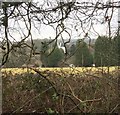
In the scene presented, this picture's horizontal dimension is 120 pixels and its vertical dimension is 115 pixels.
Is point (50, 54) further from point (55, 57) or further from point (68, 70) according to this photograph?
point (68, 70)

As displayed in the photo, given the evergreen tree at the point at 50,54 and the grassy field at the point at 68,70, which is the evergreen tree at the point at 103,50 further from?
the evergreen tree at the point at 50,54

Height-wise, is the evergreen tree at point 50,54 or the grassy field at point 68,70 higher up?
the evergreen tree at point 50,54

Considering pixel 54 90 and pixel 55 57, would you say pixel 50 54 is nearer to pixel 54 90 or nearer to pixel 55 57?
pixel 55 57

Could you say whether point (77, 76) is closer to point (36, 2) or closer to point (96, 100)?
point (96, 100)

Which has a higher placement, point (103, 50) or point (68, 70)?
point (103, 50)

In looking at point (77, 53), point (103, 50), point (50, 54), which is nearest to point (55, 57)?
point (50, 54)

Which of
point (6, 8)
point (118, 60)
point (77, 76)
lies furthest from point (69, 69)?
point (6, 8)

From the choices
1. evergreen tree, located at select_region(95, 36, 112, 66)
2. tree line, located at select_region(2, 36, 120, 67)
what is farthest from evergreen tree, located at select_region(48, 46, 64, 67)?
evergreen tree, located at select_region(95, 36, 112, 66)

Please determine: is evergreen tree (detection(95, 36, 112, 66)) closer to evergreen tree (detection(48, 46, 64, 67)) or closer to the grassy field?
the grassy field

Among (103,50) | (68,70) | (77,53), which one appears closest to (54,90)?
(68,70)

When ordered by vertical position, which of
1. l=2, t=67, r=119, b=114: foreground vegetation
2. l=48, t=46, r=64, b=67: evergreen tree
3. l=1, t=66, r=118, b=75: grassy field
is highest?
l=48, t=46, r=64, b=67: evergreen tree

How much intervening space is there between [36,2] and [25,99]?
0.72m

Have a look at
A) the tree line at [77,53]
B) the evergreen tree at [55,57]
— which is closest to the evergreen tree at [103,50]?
the tree line at [77,53]

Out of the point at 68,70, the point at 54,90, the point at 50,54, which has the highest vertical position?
the point at 50,54
